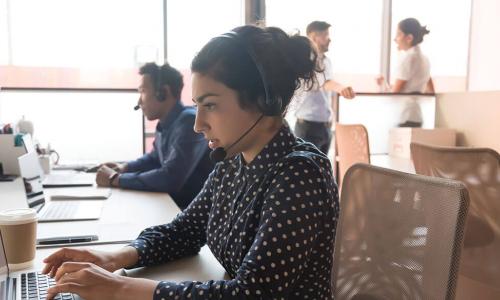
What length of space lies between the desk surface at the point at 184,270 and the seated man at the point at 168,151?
0.85 m

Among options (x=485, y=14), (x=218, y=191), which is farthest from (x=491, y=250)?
(x=485, y=14)

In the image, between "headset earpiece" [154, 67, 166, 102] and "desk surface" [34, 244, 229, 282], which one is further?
"headset earpiece" [154, 67, 166, 102]

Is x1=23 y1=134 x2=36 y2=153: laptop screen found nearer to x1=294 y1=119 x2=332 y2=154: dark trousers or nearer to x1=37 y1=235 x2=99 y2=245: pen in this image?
x1=37 y1=235 x2=99 y2=245: pen

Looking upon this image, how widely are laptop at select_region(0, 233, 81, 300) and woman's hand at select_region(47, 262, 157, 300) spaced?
0.12ft

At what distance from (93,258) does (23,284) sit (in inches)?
5.4

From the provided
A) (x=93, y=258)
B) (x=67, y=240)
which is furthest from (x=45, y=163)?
(x=93, y=258)

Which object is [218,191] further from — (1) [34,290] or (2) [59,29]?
(2) [59,29]

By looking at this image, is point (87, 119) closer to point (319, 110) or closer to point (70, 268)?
point (319, 110)

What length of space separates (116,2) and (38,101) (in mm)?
1520

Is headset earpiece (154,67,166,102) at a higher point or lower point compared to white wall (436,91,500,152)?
higher

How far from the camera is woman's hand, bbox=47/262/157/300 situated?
2.64ft

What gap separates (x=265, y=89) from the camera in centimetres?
91

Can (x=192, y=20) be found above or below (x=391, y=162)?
above

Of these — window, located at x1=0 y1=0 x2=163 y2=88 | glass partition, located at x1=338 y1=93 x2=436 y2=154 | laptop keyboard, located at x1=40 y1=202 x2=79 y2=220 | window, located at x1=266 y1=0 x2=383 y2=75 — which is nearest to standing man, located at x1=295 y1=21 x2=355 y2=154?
glass partition, located at x1=338 y1=93 x2=436 y2=154
